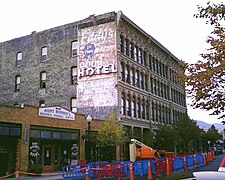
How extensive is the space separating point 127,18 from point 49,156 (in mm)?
18219

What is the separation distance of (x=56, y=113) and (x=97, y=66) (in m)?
9.98

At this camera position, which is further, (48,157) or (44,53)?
(44,53)

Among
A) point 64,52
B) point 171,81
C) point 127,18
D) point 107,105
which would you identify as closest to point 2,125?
point 107,105

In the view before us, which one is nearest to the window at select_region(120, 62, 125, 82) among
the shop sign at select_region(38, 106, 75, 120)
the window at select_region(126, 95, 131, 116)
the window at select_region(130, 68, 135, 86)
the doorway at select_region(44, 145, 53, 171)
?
the window at select_region(130, 68, 135, 86)

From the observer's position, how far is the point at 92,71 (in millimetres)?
33688

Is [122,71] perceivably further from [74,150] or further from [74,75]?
[74,150]

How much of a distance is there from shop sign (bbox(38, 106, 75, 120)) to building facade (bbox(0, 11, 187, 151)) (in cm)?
650

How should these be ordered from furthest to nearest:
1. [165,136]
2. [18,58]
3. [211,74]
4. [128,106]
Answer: [18,58] → [165,136] → [128,106] → [211,74]

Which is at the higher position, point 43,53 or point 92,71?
point 43,53

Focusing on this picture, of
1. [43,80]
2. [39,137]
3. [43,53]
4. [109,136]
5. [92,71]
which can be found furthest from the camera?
[43,53]

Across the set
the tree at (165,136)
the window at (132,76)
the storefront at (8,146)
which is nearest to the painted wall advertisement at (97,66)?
the window at (132,76)

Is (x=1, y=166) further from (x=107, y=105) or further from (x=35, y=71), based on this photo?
(x=35, y=71)

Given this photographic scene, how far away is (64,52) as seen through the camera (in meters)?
36.2

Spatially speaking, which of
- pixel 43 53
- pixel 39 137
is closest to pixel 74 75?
pixel 43 53
